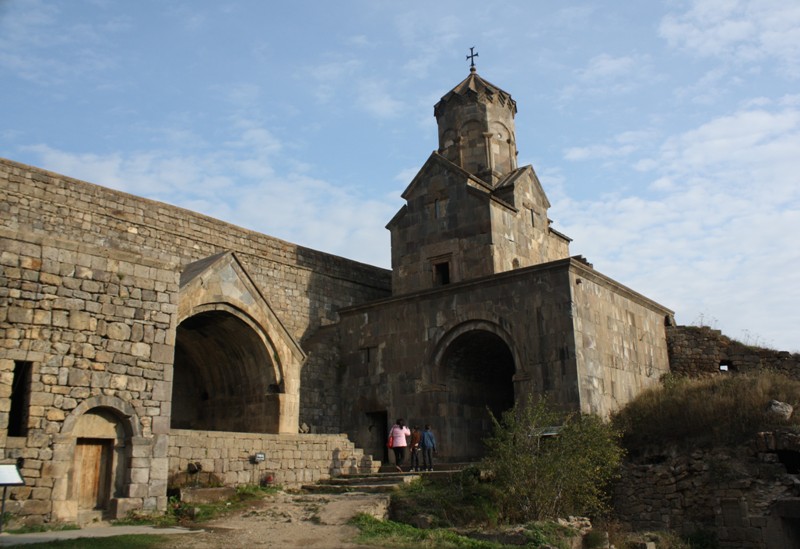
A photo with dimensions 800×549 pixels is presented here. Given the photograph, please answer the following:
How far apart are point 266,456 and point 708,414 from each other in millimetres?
8745

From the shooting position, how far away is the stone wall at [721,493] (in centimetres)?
1285

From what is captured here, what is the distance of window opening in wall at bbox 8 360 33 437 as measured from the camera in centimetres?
1026

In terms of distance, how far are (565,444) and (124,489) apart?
715cm

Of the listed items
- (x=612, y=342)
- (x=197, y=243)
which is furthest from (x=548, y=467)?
(x=197, y=243)

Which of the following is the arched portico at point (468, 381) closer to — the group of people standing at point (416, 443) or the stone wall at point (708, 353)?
A: the group of people standing at point (416, 443)

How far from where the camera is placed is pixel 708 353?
794 inches

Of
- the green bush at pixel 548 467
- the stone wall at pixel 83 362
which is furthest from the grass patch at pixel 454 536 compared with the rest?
the stone wall at pixel 83 362

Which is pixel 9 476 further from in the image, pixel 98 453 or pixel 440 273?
pixel 440 273

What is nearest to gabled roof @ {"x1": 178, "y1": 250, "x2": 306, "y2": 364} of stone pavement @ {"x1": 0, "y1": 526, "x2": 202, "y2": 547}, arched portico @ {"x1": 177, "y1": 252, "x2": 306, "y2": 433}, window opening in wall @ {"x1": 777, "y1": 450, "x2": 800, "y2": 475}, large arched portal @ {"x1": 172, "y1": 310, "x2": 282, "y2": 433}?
arched portico @ {"x1": 177, "y1": 252, "x2": 306, "y2": 433}

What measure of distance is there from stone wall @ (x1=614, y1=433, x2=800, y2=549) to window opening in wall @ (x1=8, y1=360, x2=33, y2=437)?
35.3ft

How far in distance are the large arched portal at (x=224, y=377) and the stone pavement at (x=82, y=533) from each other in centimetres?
536

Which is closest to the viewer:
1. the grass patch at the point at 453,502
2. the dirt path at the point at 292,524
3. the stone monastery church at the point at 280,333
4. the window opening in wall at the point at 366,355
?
the dirt path at the point at 292,524

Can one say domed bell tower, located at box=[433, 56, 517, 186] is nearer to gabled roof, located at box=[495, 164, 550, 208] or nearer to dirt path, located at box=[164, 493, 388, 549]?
gabled roof, located at box=[495, 164, 550, 208]

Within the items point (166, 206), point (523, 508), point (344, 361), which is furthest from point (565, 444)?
point (166, 206)
